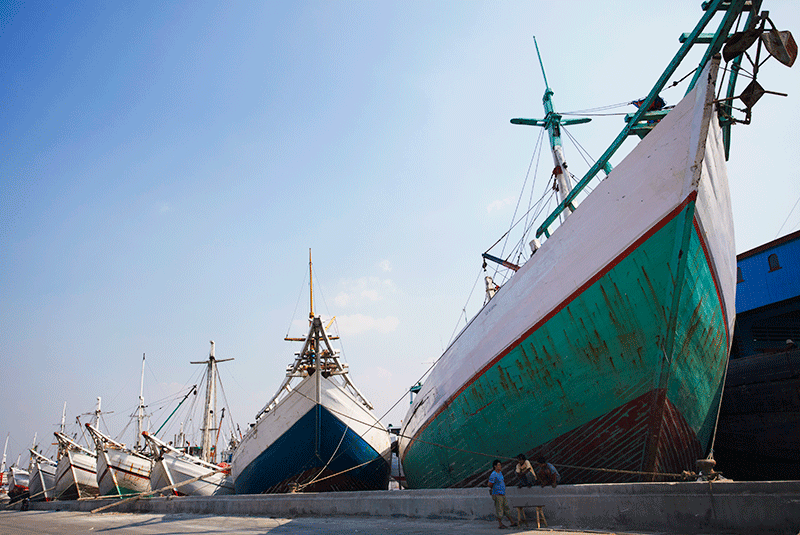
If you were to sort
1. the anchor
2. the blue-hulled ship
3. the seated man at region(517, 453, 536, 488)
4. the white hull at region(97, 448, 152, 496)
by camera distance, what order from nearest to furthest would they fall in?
the anchor → the seated man at region(517, 453, 536, 488) → the blue-hulled ship → the white hull at region(97, 448, 152, 496)

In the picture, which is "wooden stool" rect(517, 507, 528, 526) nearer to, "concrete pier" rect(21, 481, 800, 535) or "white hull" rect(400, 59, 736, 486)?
"concrete pier" rect(21, 481, 800, 535)

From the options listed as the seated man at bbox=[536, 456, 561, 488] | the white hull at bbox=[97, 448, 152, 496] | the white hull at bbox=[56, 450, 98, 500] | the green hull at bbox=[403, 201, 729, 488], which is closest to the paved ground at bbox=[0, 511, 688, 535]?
the seated man at bbox=[536, 456, 561, 488]

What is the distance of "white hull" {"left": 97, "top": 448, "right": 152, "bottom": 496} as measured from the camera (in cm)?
1806

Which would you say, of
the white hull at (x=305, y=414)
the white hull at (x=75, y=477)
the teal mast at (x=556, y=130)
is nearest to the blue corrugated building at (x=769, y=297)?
the teal mast at (x=556, y=130)

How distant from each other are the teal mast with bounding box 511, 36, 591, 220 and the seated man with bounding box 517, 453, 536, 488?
7.54 m

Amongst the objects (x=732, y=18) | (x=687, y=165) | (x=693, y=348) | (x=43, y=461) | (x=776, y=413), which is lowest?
(x=43, y=461)

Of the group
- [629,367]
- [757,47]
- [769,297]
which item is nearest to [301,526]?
[629,367]

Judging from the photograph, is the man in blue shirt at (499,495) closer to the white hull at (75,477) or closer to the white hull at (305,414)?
the white hull at (305,414)

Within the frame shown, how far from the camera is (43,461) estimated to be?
1038 inches

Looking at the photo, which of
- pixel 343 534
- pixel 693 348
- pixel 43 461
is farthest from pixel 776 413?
pixel 43 461

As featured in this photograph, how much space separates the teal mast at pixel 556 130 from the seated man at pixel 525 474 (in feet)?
24.8

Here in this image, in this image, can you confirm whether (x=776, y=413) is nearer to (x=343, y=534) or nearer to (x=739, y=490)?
(x=739, y=490)

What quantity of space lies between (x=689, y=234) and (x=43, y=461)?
34.2 m

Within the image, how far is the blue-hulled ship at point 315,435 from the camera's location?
10.6 metres
